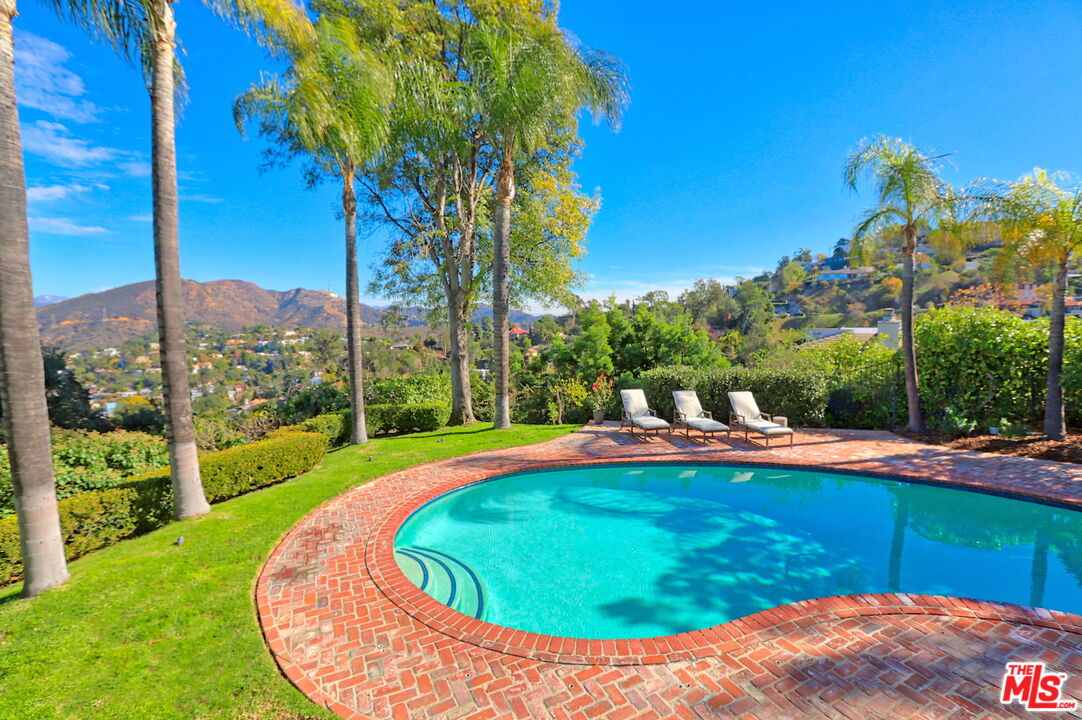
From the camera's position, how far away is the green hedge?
12.2 m

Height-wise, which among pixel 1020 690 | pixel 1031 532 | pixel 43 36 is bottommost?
pixel 1031 532

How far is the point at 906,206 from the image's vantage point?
10.2 m

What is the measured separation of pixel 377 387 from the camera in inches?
592

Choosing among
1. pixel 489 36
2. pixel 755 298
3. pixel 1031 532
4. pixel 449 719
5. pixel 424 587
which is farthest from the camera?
pixel 755 298

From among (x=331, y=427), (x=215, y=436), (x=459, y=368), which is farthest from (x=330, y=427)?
(x=459, y=368)

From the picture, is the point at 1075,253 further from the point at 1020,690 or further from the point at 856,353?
the point at 1020,690

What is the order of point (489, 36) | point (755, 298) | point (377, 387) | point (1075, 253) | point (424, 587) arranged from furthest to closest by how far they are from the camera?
point (755, 298), point (377, 387), point (489, 36), point (1075, 253), point (424, 587)

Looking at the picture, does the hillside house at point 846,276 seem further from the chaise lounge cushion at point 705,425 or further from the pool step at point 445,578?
the pool step at point 445,578

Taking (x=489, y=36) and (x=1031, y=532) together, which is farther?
(x=489, y=36)

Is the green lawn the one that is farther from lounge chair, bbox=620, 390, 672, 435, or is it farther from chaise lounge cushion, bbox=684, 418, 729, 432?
chaise lounge cushion, bbox=684, 418, 729, 432

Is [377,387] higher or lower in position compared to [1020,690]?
higher

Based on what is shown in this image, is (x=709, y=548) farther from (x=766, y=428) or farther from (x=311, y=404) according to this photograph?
Answer: (x=311, y=404)

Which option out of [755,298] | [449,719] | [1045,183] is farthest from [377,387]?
[755,298]

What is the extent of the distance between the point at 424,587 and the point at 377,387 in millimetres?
11176
